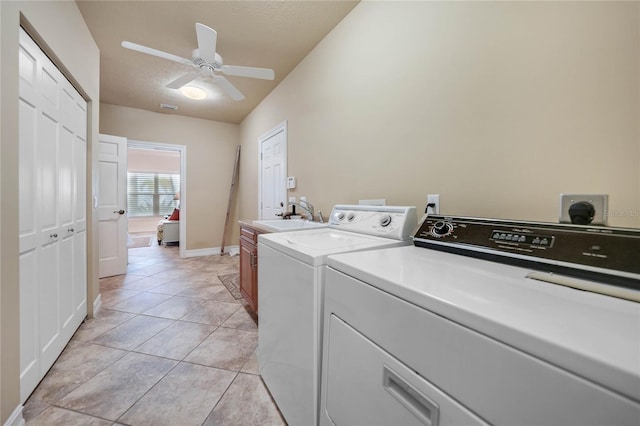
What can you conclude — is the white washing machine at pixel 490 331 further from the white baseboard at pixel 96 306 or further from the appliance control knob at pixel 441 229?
the white baseboard at pixel 96 306

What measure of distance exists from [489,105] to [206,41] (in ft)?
6.65

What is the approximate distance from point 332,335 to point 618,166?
1099mm

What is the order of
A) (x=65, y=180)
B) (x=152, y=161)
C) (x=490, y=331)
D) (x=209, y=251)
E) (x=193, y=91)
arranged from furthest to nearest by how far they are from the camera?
(x=152, y=161), (x=209, y=251), (x=193, y=91), (x=65, y=180), (x=490, y=331)

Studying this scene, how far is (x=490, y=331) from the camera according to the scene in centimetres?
41

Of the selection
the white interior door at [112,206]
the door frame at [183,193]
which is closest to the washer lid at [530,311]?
the white interior door at [112,206]

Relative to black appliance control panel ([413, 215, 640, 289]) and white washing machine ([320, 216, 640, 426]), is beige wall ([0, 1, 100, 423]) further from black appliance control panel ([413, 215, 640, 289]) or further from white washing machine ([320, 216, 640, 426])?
black appliance control panel ([413, 215, 640, 289])

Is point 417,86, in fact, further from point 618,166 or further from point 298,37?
point 298,37

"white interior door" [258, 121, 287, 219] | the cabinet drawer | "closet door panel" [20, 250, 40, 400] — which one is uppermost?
"white interior door" [258, 121, 287, 219]

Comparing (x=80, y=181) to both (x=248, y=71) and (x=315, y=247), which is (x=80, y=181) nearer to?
(x=248, y=71)

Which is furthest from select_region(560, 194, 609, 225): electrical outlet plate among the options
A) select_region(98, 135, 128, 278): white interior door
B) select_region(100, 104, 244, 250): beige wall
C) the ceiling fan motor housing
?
select_region(100, 104, 244, 250): beige wall

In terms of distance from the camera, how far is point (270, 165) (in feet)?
11.2

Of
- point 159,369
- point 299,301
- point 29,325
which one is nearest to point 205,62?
point 29,325

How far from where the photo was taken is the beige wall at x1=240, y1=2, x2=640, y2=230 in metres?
0.81

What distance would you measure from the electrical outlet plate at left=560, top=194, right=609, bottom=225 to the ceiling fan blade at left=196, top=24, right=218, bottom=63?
226cm
